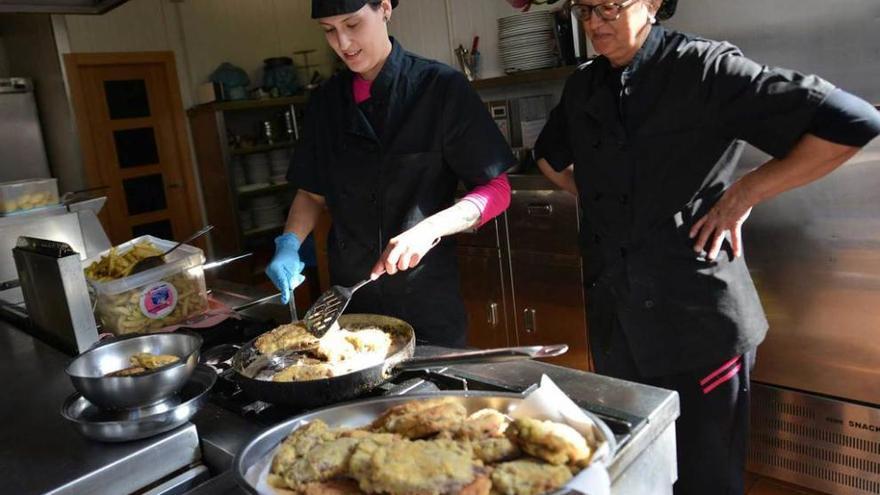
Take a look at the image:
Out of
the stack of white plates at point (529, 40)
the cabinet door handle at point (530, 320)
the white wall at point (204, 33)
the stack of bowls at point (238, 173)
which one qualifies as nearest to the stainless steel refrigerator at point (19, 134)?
the white wall at point (204, 33)

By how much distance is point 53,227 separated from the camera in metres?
2.80

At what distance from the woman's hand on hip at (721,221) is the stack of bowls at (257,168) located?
5.19 m

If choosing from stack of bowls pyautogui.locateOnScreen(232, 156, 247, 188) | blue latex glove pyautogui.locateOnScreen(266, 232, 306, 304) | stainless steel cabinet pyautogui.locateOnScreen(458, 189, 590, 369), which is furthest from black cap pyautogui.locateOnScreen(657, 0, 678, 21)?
stack of bowls pyautogui.locateOnScreen(232, 156, 247, 188)

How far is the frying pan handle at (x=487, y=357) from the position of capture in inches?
43.1

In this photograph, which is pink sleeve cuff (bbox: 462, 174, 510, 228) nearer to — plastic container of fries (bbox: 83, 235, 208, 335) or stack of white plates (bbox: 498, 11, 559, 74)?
plastic container of fries (bbox: 83, 235, 208, 335)

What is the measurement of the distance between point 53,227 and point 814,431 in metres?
3.13

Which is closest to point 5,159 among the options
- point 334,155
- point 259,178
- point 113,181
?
point 113,181

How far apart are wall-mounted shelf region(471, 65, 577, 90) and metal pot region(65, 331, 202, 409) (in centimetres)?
253

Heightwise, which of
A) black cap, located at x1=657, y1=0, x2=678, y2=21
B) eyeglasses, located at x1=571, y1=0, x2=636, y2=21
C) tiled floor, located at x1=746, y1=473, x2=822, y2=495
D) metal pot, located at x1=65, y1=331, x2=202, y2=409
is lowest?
tiled floor, located at x1=746, y1=473, x2=822, y2=495

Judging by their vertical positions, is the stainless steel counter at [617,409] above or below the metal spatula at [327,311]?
below

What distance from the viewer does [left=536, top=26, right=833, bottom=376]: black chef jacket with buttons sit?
5.17 ft

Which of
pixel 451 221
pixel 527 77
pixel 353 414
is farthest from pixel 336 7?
pixel 527 77

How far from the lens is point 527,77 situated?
355 centimetres

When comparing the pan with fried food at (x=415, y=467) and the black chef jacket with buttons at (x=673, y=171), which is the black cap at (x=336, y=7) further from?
the pan with fried food at (x=415, y=467)
